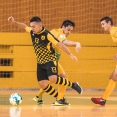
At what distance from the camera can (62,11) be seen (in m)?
17.2

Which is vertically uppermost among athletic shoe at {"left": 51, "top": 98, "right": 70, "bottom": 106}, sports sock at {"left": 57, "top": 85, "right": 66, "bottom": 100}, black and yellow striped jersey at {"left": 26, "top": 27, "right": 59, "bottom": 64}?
black and yellow striped jersey at {"left": 26, "top": 27, "right": 59, "bottom": 64}

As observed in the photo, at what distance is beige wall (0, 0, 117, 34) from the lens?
17016 millimetres

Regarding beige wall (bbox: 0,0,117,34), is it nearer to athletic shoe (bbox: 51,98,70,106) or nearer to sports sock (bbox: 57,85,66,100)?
sports sock (bbox: 57,85,66,100)

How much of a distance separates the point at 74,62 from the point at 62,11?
1.99m

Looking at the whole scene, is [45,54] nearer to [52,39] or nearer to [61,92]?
[52,39]

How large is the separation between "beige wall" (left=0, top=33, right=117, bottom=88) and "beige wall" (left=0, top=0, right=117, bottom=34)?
1.01 meters

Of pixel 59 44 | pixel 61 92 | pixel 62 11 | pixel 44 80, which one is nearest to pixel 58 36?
pixel 59 44

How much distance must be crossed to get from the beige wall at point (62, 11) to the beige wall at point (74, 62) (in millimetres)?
1011

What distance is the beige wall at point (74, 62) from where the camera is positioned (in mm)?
15984

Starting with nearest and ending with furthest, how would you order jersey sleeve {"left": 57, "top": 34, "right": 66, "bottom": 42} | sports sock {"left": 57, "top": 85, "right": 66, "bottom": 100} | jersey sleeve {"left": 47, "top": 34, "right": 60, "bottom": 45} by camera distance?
jersey sleeve {"left": 47, "top": 34, "right": 60, "bottom": 45} < jersey sleeve {"left": 57, "top": 34, "right": 66, "bottom": 42} < sports sock {"left": 57, "top": 85, "right": 66, "bottom": 100}

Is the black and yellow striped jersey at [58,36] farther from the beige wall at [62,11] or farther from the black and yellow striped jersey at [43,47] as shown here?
the beige wall at [62,11]

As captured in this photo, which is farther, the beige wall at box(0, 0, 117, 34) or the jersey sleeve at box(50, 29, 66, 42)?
the beige wall at box(0, 0, 117, 34)

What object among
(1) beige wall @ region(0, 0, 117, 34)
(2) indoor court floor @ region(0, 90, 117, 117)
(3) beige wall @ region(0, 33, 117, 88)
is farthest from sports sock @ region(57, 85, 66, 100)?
(1) beige wall @ region(0, 0, 117, 34)

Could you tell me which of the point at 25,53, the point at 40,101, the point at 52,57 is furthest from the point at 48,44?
the point at 25,53
